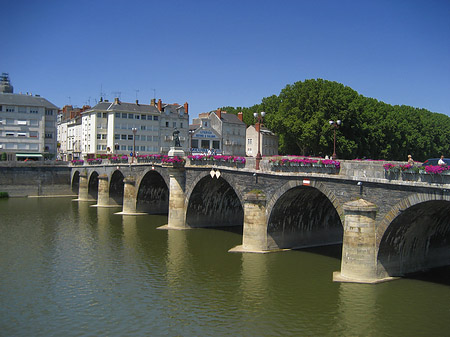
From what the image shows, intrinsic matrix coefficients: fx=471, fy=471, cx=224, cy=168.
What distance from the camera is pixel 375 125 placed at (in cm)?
8088

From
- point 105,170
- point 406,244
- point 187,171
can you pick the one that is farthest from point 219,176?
point 105,170

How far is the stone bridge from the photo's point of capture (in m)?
24.8

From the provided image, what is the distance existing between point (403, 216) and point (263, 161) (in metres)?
12.1

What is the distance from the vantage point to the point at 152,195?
186 feet

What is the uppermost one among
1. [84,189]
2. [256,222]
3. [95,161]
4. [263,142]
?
[263,142]

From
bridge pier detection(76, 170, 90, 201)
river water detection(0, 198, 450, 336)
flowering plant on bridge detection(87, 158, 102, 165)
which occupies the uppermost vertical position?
flowering plant on bridge detection(87, 158, 102, 165)

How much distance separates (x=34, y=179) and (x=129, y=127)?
2245 cm

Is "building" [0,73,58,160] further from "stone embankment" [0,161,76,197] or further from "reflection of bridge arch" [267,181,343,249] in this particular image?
"reflection of bridge arch" [267,181,343,249]

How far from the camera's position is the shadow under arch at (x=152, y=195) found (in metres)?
55.8

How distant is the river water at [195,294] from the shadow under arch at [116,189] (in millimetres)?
25953

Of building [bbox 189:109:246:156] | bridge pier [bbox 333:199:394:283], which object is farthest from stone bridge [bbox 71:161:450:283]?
building [bbox 189:109:246:156]

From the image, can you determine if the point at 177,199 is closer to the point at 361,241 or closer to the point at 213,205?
the point at 213,205

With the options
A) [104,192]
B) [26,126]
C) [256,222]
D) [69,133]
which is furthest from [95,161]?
[69,133]

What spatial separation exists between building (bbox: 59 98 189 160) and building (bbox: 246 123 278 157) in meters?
16.1
